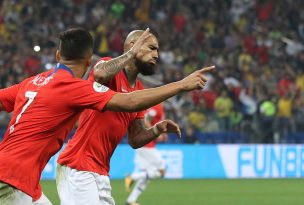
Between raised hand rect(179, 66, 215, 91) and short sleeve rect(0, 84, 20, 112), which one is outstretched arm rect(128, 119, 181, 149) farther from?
raised hand rect(179, 66, 215, 91)

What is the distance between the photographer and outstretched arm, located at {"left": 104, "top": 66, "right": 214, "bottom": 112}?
5.95 m

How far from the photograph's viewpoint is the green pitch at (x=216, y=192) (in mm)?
15578

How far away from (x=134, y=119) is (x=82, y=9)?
19.6 metres

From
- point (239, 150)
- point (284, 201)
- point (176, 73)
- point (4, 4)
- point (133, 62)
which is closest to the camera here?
point (133, 62)

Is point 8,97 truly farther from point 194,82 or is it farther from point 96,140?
point 194,82

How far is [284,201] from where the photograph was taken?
617 inches

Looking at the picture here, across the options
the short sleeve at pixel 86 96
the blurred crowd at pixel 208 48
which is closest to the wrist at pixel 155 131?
the short sleeve at pixel 86 96

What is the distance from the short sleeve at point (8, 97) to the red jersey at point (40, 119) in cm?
60

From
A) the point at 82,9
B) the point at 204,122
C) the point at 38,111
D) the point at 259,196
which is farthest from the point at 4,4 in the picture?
the point at 38,111

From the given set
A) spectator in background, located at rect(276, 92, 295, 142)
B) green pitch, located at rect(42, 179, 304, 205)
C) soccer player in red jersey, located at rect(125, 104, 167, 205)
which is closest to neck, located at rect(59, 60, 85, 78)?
green pitch, located at rect(42, 179, 304, 205)

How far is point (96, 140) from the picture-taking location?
739 cm

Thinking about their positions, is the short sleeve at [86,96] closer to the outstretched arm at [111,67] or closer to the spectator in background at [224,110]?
the outstretched arm at [111,67]

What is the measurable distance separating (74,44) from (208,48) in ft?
66.4

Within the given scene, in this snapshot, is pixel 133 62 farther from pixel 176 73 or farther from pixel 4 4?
pixel 4 4
